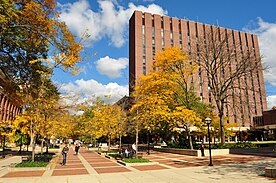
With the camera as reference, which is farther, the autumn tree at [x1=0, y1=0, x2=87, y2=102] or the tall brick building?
the tall brick building

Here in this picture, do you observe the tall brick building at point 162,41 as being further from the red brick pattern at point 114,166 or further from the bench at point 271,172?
the bench at point 271,172

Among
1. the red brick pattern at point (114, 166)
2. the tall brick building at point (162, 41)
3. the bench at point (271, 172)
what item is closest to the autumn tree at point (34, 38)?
the red brick pattern at point (114, 166)

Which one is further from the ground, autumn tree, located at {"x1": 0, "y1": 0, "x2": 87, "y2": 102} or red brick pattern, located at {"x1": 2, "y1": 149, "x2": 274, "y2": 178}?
autumn tree, located at {"x1": 0, "y1": 0, "x2": 87, "y2": 102}

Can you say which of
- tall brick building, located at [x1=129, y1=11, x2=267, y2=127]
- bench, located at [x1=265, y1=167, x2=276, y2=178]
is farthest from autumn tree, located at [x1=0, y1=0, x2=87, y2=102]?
tall brick building, located at [x1=129, y1=11, x2=267, y2=127]

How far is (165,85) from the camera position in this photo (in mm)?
24953

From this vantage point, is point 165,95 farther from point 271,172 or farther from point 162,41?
point 162,41

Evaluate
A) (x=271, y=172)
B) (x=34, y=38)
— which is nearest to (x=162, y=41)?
(x=34, y=38)

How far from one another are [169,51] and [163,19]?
5193 cm

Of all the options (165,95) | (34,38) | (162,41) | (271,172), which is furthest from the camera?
(162,41)

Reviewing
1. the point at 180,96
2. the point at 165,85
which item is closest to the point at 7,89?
the point at 165,85

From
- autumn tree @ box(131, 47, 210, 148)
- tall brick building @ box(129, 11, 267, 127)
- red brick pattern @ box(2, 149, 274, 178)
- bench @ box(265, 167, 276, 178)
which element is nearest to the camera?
bench @ box(265, 167, 276, 178)

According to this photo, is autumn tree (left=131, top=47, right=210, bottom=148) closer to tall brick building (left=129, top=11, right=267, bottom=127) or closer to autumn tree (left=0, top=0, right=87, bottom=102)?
autumn tree (left=0, top=0, right=87, bottom=102)

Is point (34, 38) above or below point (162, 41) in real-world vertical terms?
below

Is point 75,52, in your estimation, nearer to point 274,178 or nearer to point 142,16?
point 274,178
